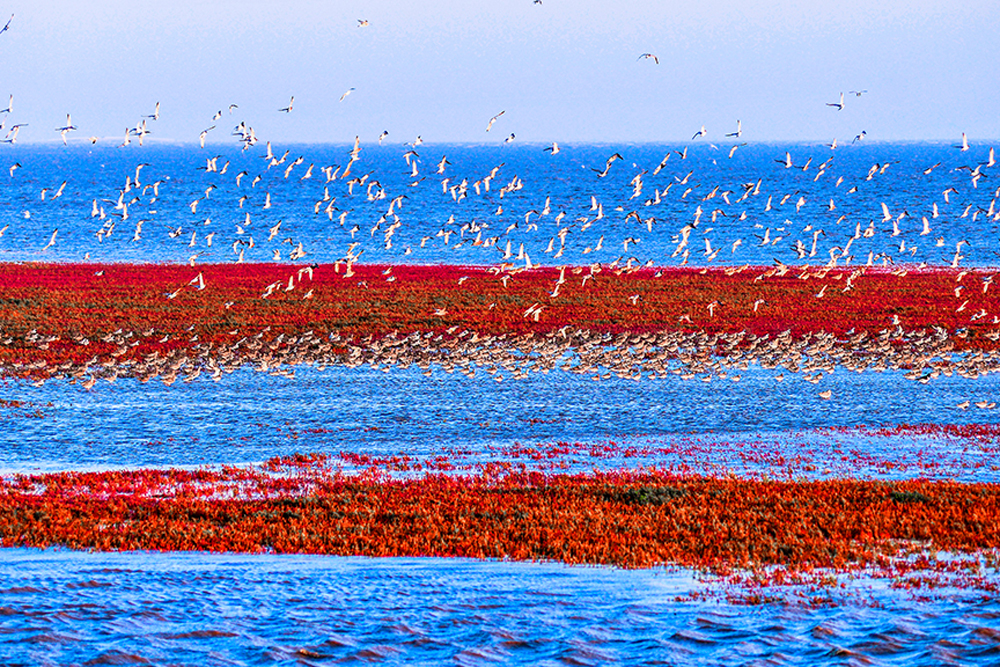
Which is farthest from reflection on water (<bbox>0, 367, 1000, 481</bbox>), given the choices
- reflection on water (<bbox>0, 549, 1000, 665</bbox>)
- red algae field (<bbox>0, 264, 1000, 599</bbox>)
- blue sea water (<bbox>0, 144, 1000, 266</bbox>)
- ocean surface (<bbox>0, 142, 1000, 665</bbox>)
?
blue sea water (<bbox>0, 144, 1000, 266</bbox>)

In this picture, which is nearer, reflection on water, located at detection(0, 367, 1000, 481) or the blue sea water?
reflection on water, located at detection(0, 367, 1000, 481)

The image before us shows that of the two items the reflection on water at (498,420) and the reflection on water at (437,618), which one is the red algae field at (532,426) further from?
the reflection on water at (437,618)

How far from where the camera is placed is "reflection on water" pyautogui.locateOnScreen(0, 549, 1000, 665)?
12117 mm

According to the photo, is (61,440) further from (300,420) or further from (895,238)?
(895,238)

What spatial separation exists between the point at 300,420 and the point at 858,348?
20.4m

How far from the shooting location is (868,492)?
19.7 m

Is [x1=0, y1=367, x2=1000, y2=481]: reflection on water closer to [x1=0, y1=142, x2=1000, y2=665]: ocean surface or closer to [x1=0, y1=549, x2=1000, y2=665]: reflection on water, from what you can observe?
[x1=0, y1=142, x2=1000, y2=665]: ocean surface

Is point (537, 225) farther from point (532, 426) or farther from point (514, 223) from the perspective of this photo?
point (532, 426)

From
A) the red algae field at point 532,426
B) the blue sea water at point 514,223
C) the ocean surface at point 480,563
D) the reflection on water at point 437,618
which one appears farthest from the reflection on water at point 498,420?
the blue sea water at point 514,223

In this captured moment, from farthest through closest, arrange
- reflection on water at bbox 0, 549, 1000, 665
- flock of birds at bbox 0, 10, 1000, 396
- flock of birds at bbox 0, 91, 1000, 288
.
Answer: flock of birds at bbox 0, 91, 1000, 288 → flock of birds at bbox 0, 10, 1000, 396 → reflection on water at bbox 0, 549, 1000, 665

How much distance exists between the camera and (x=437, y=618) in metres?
13.3

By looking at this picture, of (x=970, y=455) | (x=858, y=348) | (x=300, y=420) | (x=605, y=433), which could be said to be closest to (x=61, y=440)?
(x=300, y=420)

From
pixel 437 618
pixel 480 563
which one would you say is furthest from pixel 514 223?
pixel 437 618

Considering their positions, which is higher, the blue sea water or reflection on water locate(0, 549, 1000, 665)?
the blue sea water
